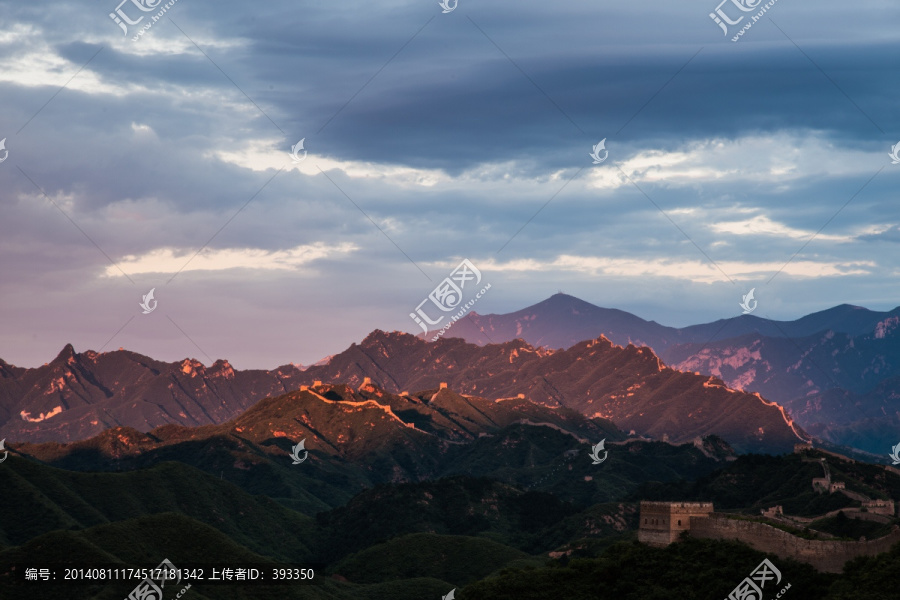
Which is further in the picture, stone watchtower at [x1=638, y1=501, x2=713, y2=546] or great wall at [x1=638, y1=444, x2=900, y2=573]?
stone watchtower at [x1=638, y1=501, x2=713, y2=546]

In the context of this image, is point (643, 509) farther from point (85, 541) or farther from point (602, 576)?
point (85, 541)

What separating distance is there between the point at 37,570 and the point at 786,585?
115062 millimetres

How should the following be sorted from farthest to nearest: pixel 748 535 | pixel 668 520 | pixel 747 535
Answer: pixel 668 520
pixel 747 535
pixel 748 535

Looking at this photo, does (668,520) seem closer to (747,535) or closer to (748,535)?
(747,535)

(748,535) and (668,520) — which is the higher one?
(668,520)

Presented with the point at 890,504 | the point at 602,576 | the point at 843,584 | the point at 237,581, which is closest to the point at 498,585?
the point at 602,576

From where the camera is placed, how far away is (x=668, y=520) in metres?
127

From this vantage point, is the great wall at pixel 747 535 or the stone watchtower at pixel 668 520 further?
the stone watchtower at pixel 668 520

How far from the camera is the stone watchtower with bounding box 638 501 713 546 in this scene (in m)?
127

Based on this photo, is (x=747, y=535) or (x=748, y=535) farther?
(x=747, y=535)

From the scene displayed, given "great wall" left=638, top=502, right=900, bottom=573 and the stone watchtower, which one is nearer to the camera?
"great wall" left=638, top=502, right=900, bottom=573

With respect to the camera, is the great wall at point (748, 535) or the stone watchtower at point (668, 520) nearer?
the great wall at point (748, 535)

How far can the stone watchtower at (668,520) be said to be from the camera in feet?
416

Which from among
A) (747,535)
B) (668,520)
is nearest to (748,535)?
(747,535)
